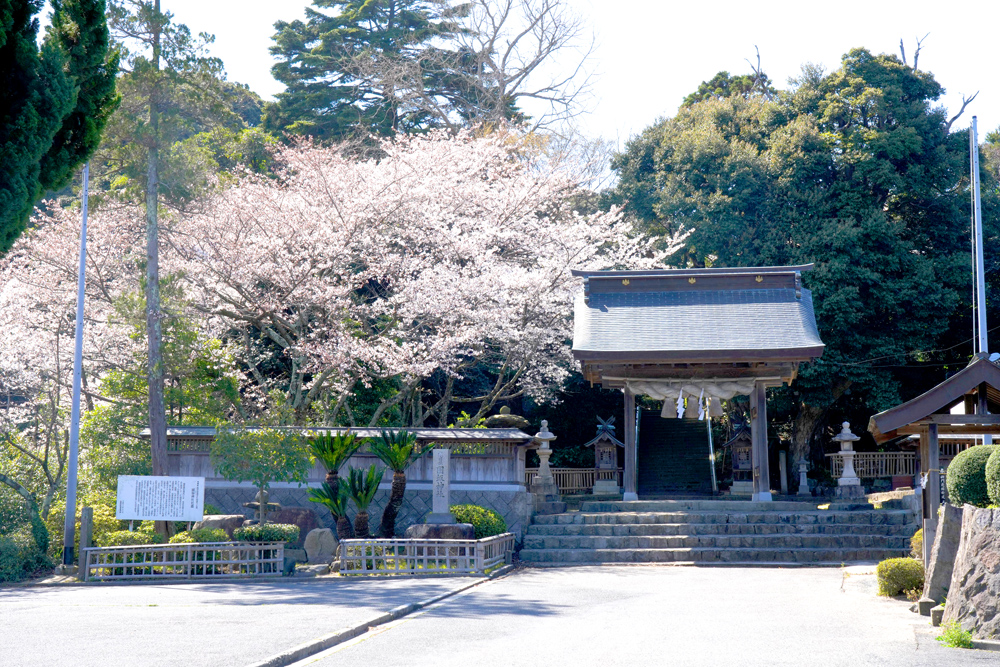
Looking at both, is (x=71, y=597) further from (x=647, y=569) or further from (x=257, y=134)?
(x=257, y=134)

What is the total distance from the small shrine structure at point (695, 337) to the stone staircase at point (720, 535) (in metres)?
1.39

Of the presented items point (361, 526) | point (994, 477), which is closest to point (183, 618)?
point (361, 526)

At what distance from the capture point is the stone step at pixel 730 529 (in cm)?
1839

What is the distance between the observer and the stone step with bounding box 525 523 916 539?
18.4 meters

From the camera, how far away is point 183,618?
34.0 feet

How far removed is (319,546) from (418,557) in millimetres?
2489

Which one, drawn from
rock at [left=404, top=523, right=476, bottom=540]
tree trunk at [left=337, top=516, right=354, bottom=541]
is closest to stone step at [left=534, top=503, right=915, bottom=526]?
rock at [left=404, top=523, right=476, bottom=540]

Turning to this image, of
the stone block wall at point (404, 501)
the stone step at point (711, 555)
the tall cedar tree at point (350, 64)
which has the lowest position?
the stone step at point (711, 555)

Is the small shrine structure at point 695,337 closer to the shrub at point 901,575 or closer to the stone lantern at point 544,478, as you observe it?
the stone lantern at point 544,478

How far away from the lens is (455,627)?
973 centimetres

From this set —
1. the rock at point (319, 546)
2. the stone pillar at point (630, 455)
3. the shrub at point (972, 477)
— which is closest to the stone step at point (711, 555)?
the stone pillar at point (630, 455)

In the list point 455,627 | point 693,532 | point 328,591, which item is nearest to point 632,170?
point 693,532

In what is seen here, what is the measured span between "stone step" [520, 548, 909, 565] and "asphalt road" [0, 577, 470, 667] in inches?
150

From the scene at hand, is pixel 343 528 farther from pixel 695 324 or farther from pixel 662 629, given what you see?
pixel 695 324
